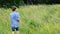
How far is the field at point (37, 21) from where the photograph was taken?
15.9m

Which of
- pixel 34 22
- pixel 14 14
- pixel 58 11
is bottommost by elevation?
pixel 58 11

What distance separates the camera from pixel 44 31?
51.2 feet

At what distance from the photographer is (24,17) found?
20031mm

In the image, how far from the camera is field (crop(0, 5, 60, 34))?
15.9m

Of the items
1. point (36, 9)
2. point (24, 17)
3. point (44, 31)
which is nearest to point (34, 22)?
point (24, 17)

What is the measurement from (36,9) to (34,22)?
6.10 m

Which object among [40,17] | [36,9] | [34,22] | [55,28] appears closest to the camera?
[55,28]

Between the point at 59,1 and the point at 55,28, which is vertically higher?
the point at 55,28

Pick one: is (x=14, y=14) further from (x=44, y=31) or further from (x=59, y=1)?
(x=59, y=1)

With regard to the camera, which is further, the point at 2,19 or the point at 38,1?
the point at 38,1

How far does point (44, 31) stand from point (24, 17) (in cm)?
464

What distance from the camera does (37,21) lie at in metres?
19.1

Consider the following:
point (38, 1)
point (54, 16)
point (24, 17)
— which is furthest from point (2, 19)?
point (38, 1)

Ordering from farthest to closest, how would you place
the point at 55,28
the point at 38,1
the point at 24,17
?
the point at 38,1 → the point at 24,17 → the point at 55,28
